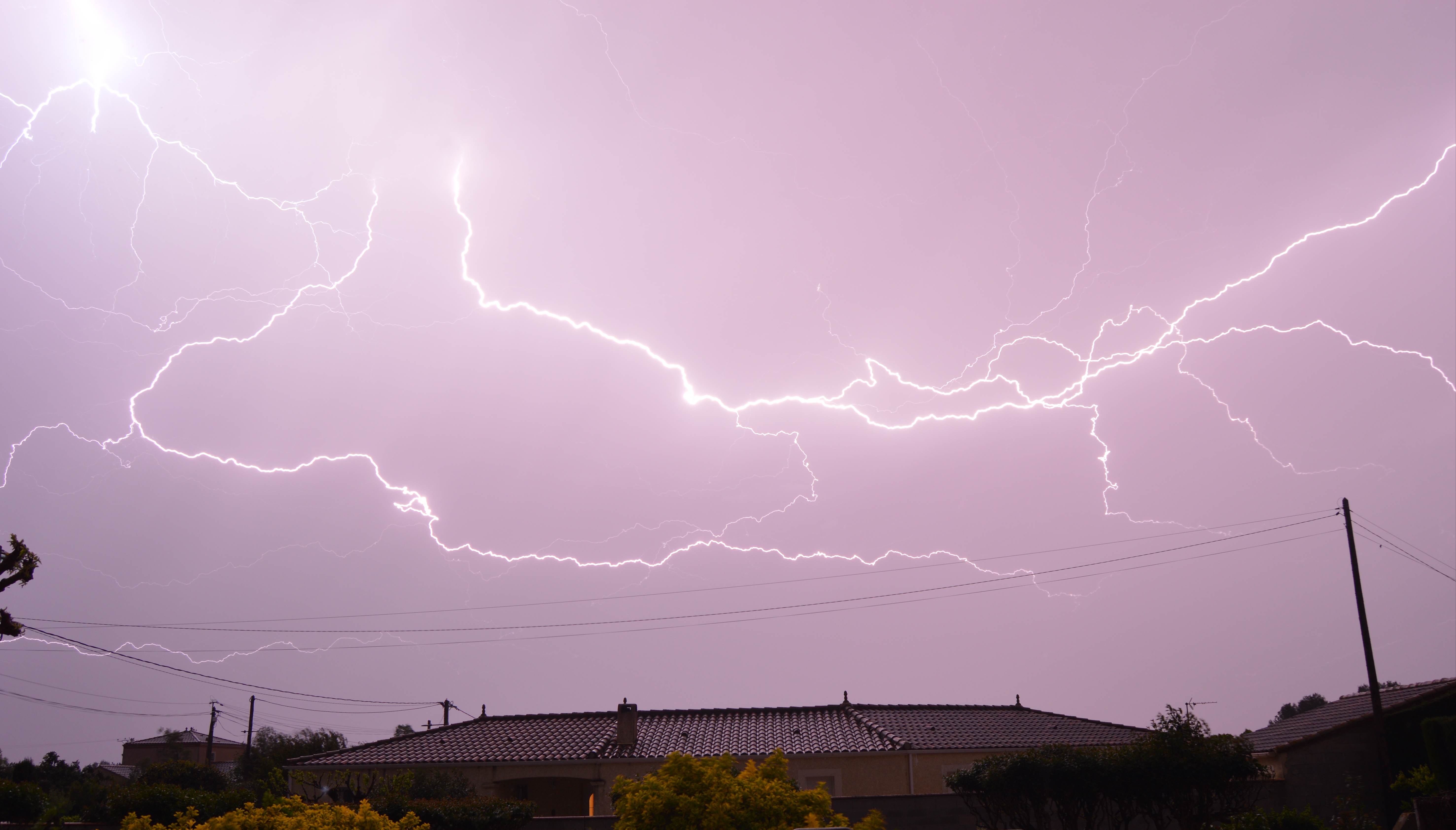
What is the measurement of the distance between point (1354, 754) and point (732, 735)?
16466 millimetres

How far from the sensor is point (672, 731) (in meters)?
29.0

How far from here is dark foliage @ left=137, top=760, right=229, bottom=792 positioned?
42000 millimetres

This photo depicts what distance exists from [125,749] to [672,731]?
61.0 metres

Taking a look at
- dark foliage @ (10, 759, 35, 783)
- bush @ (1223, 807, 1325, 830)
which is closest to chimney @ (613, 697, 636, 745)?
bush @ (1223, 807, 1325, 830)

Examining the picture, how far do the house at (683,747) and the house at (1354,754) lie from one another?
4762mm

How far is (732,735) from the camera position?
1121 inches

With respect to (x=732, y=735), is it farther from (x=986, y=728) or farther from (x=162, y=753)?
(x=162, y=753)

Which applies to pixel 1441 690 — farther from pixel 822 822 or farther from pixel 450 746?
pixel 450 746

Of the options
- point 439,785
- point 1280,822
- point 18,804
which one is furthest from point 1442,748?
point 18,804

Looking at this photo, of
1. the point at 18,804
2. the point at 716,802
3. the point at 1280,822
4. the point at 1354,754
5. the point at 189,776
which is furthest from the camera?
the point at 189,776

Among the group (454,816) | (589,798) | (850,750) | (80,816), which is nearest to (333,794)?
(589,798)

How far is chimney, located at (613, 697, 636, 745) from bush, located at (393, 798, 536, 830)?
9.13 metres

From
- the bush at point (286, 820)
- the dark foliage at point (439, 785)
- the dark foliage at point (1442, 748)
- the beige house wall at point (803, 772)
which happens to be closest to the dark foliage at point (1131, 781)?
the dark foliage at point (1442, 748)

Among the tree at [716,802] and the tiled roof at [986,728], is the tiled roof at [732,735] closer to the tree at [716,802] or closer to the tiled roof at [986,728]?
the tiled roof at [986,728]
